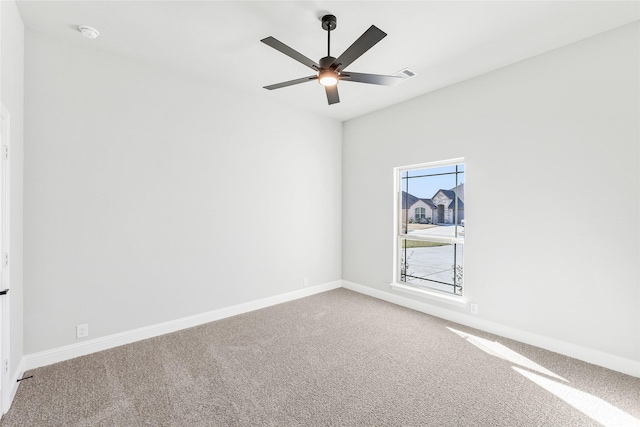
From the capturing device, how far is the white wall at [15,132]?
2002mm

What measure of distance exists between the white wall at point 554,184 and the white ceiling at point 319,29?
301mm

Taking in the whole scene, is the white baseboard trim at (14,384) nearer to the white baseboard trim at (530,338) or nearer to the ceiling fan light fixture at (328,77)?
the ceiling fan light fixture at (328,77)

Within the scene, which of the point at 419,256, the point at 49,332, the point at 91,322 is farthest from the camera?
the point at 419,256

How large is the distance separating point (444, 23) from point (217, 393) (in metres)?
3.52

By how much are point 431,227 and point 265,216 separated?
2.37m

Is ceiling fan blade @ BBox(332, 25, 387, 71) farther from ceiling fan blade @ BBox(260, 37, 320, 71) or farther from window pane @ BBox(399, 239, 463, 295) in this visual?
window pane @ BBox(399, 239, 463, 295)

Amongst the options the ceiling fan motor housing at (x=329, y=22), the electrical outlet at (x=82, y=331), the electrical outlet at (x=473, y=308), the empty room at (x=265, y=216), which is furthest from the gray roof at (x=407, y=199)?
the electrical outlet at (x=82, y=331)

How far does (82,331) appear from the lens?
2723 millimetres

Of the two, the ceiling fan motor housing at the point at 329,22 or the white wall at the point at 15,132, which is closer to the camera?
the white wall at the point at 15,132

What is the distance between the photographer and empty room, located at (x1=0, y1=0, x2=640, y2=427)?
7.05 feet

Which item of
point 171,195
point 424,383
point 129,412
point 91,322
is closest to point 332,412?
point 424,383

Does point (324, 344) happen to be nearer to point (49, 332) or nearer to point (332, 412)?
point (332, 412)

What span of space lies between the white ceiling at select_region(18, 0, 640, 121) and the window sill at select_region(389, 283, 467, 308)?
8.89ft

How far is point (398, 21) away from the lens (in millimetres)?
2396
